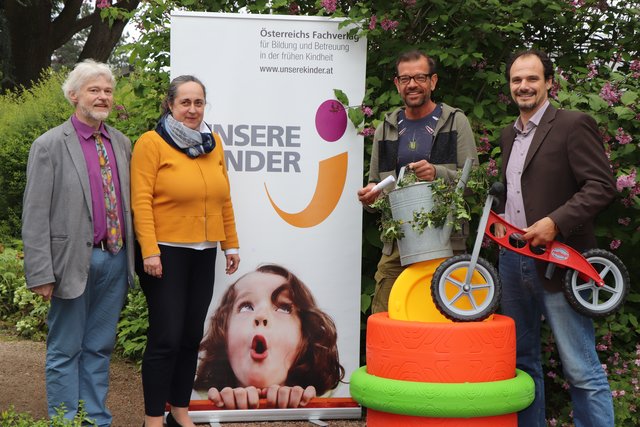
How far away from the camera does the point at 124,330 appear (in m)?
7.12

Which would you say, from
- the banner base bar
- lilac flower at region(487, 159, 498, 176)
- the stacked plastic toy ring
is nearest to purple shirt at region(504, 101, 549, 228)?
the stacked plastic toy ring

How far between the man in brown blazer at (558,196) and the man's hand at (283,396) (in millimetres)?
1674

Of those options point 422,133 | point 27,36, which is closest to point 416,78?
point 422,133

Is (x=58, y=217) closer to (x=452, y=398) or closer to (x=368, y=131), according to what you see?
(x=368, y=131)

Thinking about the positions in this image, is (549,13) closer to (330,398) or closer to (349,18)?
(349,18)

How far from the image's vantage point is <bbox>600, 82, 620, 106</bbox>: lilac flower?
16.6ft

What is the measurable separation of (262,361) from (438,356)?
5.27 feet

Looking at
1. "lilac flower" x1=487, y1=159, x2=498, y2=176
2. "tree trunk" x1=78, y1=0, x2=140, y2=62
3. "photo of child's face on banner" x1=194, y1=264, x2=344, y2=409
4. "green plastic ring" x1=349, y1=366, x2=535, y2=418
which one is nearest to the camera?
"green plastic ring" x1=349, y1=366, x2=535, y2=418

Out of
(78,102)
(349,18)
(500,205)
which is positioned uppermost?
(349,18)

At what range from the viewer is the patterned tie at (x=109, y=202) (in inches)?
176

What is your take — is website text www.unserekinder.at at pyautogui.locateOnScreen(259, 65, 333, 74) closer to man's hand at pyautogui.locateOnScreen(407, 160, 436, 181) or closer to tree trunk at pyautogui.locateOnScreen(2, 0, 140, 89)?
man's hand at pyautogui.locateOnScreen(407, 160, 436, 181)

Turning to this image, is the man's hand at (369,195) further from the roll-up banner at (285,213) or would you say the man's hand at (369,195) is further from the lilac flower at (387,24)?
the lilac flower at (387,24)

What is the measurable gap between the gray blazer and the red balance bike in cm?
170

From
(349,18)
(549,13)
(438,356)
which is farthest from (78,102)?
(549,13)
